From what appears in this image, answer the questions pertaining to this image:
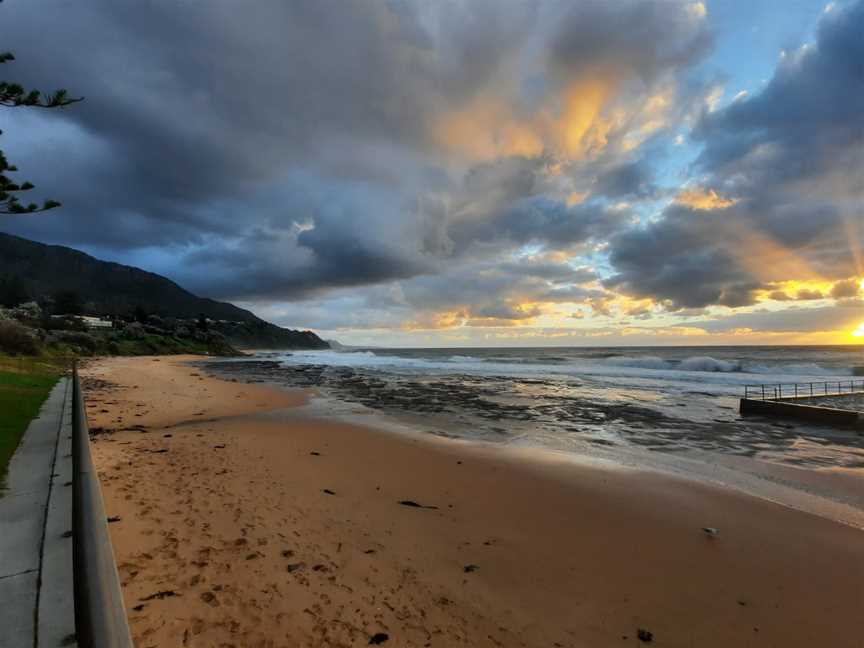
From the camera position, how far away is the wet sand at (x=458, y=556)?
4.04 meters

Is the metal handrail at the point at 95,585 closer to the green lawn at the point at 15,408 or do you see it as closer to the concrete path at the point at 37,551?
the concrete path at the point at 37,551

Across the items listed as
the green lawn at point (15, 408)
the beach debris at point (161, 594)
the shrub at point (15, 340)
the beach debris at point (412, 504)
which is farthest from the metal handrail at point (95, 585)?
the shrub at point (15, 340)

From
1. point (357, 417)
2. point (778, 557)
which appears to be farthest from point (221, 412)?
point (778, 557)

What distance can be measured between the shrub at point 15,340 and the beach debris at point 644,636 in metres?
41.3

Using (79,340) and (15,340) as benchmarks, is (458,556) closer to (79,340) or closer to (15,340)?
(15,340)

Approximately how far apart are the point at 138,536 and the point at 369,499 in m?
3.29

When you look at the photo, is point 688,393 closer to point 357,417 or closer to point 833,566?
point 357,417

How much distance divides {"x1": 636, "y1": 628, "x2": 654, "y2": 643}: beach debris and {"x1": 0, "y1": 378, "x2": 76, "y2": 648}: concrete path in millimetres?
4632

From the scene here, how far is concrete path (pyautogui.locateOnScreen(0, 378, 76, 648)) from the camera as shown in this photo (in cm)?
286

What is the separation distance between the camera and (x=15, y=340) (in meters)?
31.4

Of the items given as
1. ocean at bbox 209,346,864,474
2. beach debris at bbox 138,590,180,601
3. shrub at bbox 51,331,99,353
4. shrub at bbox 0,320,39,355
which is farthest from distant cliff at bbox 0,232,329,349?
beach debris at bbox 138,590,180,601

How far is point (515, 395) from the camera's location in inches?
956

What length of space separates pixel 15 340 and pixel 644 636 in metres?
42.8

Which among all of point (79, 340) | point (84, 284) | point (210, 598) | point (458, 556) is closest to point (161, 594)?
point (210, 598)
